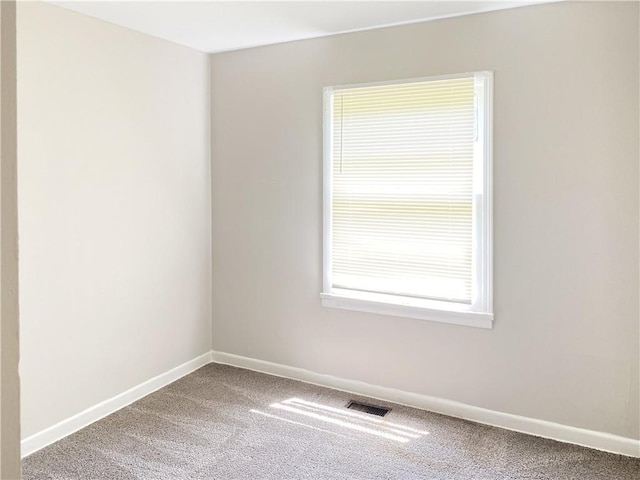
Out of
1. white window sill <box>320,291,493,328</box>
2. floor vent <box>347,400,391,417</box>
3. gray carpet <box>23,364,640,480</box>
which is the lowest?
gray carpet <box>23,364,640,480</box>

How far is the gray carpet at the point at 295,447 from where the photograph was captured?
2.50 metres

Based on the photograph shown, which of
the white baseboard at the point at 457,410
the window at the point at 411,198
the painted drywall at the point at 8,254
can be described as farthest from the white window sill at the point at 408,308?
the painted drywall at the point at 8,254

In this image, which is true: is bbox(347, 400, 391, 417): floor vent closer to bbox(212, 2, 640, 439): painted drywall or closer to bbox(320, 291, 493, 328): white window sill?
bbox(212, 2, 640, 439): painted drywall

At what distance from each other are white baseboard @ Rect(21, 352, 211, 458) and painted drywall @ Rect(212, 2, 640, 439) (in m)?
0.73

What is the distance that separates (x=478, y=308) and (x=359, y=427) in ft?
3.29

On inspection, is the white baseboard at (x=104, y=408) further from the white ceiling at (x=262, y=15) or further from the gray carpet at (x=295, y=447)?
the white ceiling at (x=262, y=15)

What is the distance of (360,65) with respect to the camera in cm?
326

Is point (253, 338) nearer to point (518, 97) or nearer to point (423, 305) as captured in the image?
point (423, 305)

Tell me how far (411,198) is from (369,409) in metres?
1.37

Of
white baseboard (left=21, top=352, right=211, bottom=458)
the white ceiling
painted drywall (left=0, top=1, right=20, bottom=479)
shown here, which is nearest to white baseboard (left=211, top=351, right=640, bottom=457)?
white baseboard (left=21, top=352, right=211, bottom=458)

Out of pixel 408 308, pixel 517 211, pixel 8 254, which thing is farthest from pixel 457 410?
pixel 8 254

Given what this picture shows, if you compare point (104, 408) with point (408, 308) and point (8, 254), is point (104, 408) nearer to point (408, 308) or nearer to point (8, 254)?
point (408, 308)

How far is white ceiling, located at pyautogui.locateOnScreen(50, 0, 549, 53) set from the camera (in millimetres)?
2742

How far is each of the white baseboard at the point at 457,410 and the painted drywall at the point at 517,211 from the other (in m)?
0.04
